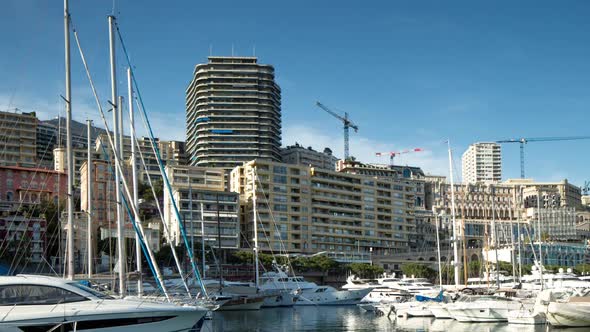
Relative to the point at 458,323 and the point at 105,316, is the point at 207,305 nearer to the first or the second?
the point at 105,316

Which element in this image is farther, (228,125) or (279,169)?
(228,125)

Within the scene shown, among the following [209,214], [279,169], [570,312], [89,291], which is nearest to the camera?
[89,291]

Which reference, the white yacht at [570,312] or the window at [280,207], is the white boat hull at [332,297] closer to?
the white yacht at [570,312]

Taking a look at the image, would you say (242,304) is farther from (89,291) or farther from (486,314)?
(89,291)

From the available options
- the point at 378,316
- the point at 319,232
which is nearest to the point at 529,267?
the point at 319,232

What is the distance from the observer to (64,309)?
2662 cm

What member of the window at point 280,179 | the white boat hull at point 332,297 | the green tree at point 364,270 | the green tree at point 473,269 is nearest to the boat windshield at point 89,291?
the white boat hull at point 332,297

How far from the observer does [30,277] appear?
90.2 feet

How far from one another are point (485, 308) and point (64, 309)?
124 feet

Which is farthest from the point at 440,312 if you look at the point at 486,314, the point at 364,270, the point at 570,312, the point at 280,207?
the point at 280,207

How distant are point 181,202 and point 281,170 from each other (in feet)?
78.7

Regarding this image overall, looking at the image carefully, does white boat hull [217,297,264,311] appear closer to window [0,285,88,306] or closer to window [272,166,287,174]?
window [0,285,88,306]

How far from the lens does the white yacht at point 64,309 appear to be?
26297mm

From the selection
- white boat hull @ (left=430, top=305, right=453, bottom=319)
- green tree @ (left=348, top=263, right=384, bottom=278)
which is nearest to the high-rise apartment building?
green tree @ (left=348, top=263, right=384, bottom=278)
